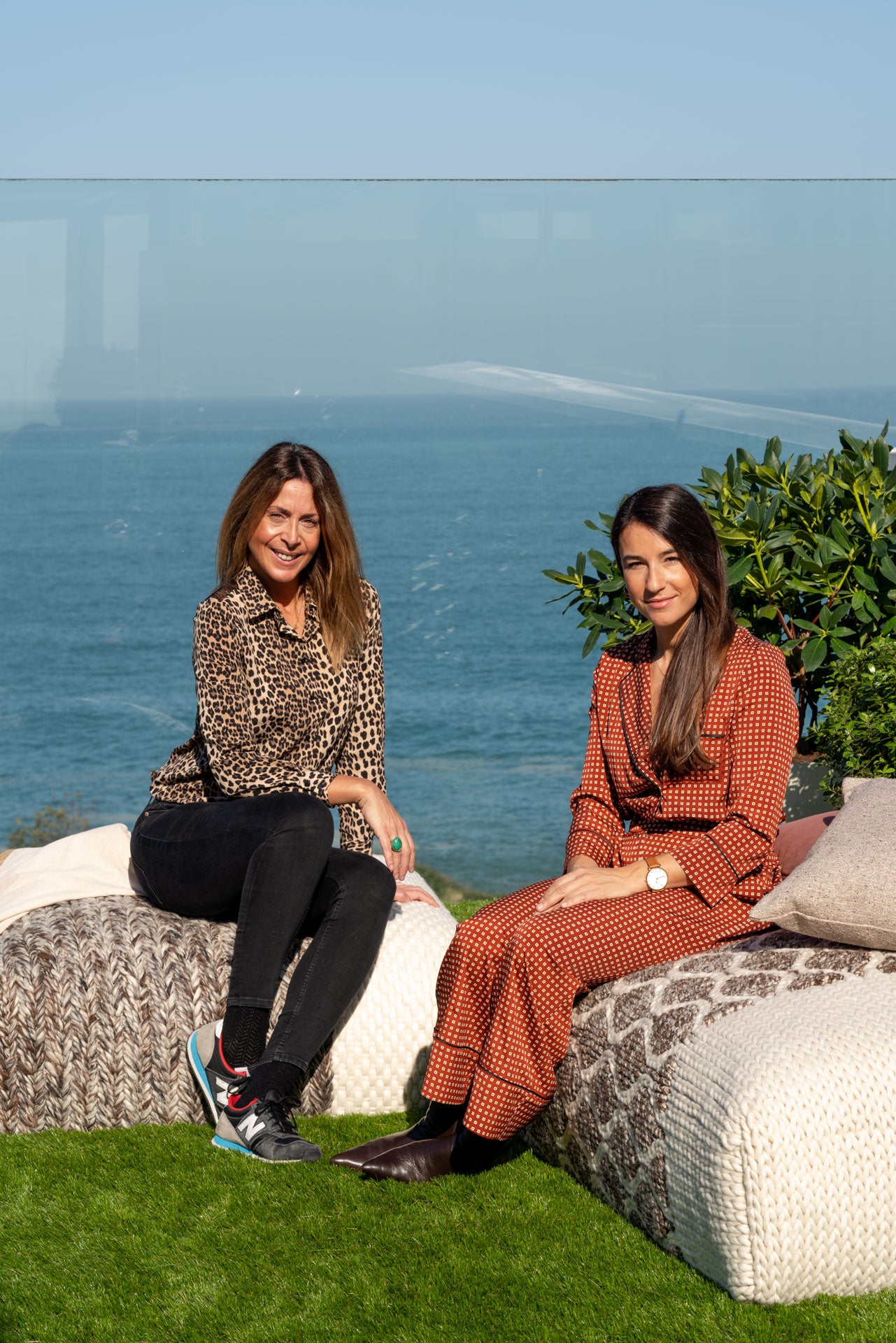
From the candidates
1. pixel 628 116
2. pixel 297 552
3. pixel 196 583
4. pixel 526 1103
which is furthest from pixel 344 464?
pixel 526 1103

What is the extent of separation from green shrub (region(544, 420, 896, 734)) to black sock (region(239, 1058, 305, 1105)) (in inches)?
63.9

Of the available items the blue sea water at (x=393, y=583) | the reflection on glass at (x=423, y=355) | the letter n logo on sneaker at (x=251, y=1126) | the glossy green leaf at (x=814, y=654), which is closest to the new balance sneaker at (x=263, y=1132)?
the letter n logo on sneaker at (x=251, y=1126)

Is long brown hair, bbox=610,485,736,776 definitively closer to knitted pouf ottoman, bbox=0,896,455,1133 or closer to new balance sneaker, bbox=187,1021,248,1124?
knitted pouf ottoman, bbox=0,896,455,1133

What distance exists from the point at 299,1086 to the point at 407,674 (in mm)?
13807

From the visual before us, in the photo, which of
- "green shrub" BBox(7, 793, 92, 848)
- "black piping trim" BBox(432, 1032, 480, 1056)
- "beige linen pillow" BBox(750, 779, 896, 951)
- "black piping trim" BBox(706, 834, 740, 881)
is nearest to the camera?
"beige linen pillow" BBox(750, 779, 896, 951)

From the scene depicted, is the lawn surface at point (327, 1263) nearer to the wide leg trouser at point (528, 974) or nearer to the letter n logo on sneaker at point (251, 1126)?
the letter n logo on sneaker at point (251, 1126)

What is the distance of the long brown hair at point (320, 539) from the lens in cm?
262

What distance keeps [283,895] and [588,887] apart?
1.76ft

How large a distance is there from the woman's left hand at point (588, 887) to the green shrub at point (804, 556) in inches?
53.1

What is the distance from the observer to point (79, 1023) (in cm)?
Result: 241

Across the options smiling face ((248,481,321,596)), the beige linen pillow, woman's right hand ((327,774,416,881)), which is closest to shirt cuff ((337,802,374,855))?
woman's right hand ((327,774,416,881))

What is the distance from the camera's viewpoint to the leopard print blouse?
2539 millimetres

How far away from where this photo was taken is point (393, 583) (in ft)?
69.9

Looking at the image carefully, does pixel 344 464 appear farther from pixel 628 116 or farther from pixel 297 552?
pixel 297 552
